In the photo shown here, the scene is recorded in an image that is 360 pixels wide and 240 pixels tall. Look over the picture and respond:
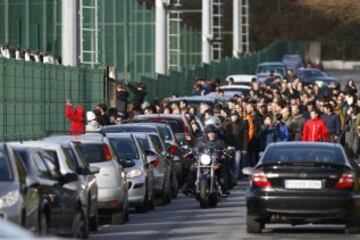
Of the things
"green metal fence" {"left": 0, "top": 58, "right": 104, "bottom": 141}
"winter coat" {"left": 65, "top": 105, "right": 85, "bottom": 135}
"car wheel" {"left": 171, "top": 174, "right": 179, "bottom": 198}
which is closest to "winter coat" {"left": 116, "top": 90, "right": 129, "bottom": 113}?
"green metal fence" {"left": 0, "top": 58, "right": 104, "bottom": 141}

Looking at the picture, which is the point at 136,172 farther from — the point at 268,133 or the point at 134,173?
the point at 268,133

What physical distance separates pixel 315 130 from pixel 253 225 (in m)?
10.6

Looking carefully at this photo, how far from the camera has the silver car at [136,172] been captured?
1166 inches

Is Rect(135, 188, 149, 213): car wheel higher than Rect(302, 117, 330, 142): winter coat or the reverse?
the reverse

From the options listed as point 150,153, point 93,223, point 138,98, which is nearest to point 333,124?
point 150,153

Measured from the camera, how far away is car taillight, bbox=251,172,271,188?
2445cm

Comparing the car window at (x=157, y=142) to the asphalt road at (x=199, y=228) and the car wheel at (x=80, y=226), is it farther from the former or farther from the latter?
the car wheel at (x=80, y=226)

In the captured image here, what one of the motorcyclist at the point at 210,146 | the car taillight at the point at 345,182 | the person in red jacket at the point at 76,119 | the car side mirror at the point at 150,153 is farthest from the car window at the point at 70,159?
the person in red jacket at the point at 76,119

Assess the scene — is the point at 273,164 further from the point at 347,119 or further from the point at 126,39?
the point at 126,39

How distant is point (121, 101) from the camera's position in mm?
42250

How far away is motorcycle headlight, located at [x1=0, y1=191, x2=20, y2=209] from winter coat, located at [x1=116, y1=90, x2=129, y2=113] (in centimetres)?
2251

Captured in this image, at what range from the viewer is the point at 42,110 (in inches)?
1391

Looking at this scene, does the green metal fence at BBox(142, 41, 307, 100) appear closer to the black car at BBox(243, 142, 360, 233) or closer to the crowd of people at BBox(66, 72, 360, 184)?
the crowd of people at BBox(66, 72, 360, 184)

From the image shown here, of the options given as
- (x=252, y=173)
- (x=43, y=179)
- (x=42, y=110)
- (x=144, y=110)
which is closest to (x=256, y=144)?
(x=144, y=110)
